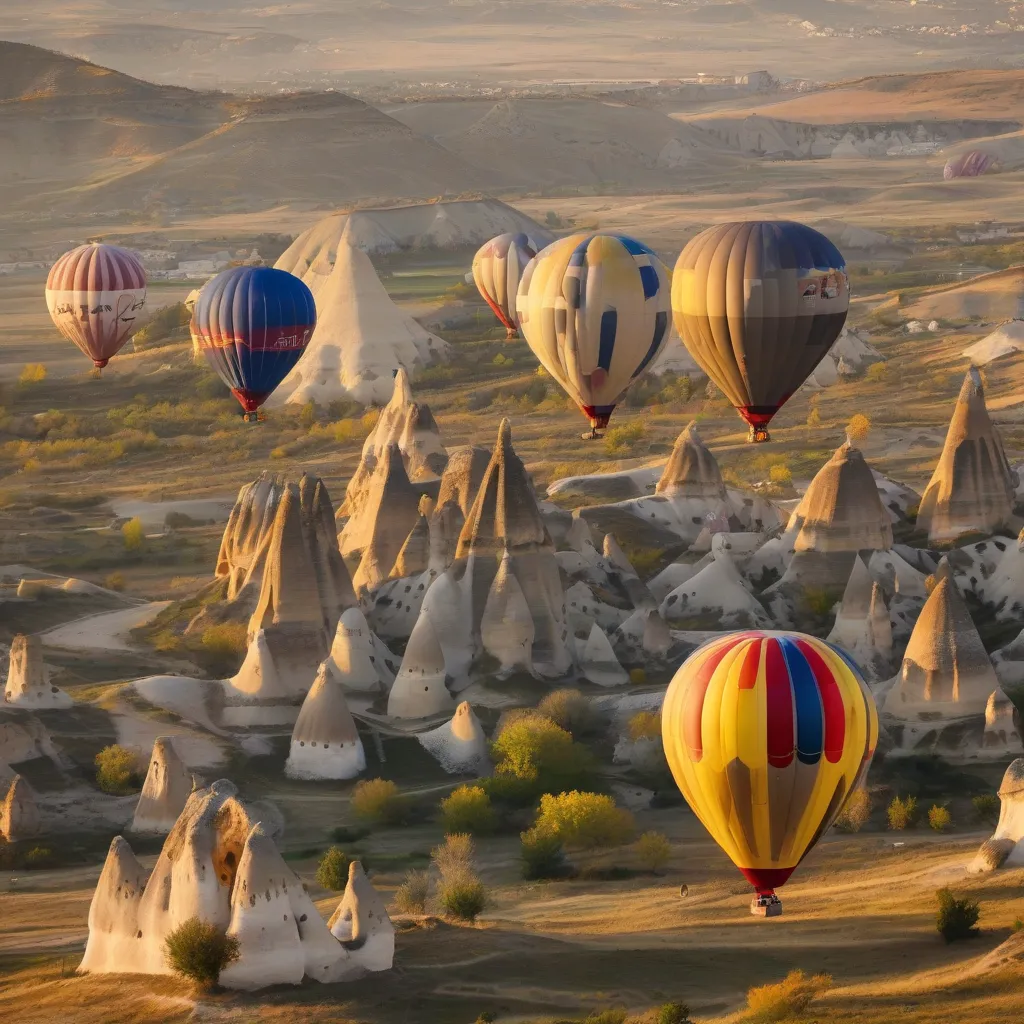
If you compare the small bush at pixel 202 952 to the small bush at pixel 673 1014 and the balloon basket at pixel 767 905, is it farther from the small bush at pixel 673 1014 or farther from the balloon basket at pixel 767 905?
the balloon basket at pixel 767 905

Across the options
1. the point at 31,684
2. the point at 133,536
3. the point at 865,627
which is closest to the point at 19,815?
the point at 31,684

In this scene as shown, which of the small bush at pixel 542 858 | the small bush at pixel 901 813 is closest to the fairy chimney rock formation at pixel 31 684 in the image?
the small bush at pixel 542 858

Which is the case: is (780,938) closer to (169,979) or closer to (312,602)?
(169,979)

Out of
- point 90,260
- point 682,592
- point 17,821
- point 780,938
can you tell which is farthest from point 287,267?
point 780,938

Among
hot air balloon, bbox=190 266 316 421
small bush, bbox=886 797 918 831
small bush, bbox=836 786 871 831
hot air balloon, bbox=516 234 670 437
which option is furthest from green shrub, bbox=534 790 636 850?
hot air balloon, bbox=190 266 316 421

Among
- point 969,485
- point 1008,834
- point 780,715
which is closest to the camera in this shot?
point 780,715

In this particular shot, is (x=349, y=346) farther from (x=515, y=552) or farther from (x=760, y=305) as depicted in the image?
(x=760, y=305)

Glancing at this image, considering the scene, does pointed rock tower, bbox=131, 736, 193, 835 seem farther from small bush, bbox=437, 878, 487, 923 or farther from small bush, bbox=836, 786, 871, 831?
small bush, bbox=836, 786, 871, 831
